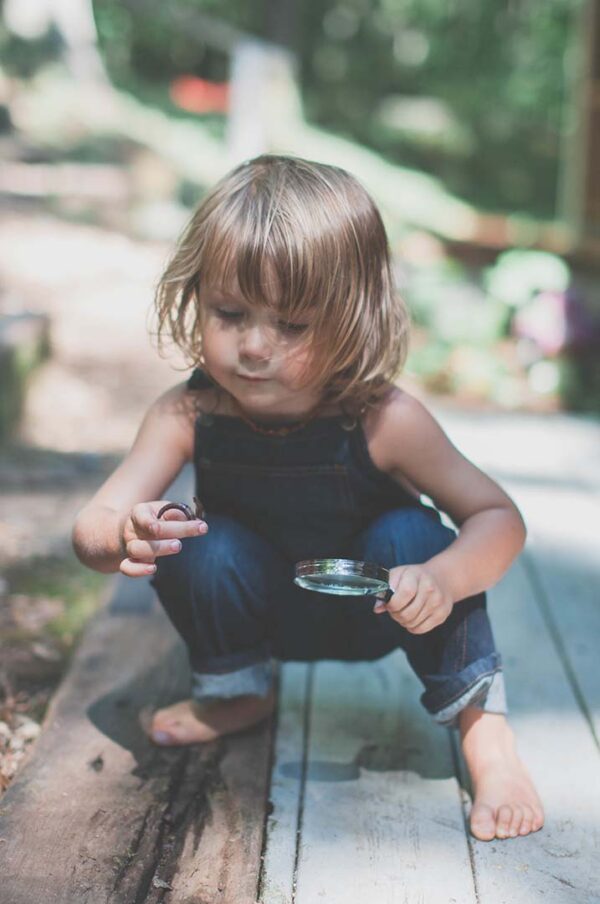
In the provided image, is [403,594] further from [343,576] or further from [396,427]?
[396,427]

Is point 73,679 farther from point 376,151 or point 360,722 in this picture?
point 376,151

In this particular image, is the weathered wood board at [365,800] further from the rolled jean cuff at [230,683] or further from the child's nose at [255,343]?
the child's nose at [255,343]

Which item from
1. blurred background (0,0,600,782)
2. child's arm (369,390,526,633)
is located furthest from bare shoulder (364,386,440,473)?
blurred background (0,0,600,782)

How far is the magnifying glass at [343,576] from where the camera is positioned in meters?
1.36

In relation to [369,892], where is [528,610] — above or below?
below

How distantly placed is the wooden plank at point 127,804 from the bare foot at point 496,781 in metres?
0.30

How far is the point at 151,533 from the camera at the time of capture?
55.5 inches

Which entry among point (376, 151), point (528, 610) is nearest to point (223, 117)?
point (376, 151)

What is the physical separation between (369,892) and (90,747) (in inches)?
20.8

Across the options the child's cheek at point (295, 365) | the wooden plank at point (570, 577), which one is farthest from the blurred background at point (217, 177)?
the wooden plank at point (570, 577)

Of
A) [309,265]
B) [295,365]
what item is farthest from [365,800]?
[309,265]

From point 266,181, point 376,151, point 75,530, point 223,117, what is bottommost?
point 376,151

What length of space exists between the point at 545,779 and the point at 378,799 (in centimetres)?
26

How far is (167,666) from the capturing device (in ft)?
6.40
